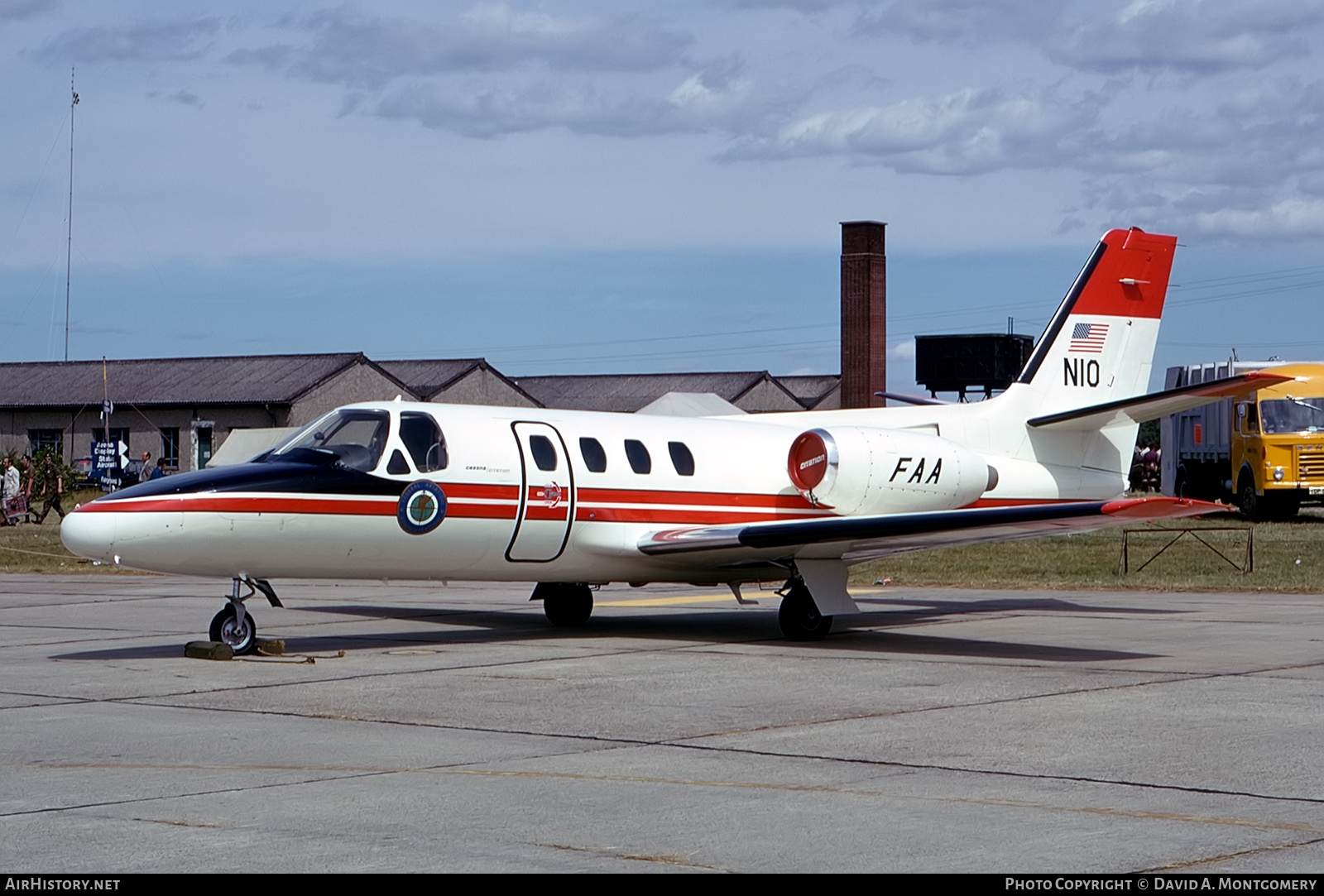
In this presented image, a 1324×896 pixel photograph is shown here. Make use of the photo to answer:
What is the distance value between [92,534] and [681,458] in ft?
21.9

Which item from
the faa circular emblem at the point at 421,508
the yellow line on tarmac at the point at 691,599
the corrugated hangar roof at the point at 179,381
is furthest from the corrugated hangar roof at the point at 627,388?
the faa circular emblem at the point at 421,508

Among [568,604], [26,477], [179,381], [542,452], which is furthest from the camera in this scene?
[179,381]

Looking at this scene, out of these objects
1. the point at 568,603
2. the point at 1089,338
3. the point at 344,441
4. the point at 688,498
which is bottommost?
the point at 568,603

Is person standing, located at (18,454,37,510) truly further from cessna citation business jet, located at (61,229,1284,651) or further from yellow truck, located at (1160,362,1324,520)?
yellow truck, located at (1160,362,1324,520)

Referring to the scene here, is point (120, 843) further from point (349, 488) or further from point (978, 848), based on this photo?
point (349, 488)

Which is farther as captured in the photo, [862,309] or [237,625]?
[862,309]

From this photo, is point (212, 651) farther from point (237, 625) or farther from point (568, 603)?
point (568, 603)

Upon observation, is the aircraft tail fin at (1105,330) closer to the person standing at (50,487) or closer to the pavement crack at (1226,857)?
the pavement crack at (1226,857)

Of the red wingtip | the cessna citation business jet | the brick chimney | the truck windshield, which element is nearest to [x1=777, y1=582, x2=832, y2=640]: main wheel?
the cessna citation business jet

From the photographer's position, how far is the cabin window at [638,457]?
1728 cm

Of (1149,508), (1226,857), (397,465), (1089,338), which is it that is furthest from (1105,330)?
(1226,857)

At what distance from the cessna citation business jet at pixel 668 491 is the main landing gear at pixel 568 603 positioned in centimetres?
3

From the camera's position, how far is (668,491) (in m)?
17.4
